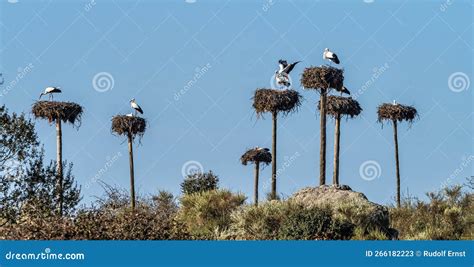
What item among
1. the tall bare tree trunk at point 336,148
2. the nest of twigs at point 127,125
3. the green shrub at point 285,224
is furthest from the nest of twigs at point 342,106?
the green shrub at point 285,224

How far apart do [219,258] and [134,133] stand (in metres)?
25.4

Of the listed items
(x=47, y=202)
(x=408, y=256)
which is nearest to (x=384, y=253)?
(x=408, y=256)

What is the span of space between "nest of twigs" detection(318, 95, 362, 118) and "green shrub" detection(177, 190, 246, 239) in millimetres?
10877

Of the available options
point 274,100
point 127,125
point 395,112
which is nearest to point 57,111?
point 127,125

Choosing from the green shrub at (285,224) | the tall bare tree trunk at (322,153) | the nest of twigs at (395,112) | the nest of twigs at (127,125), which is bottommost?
the green shrub at (285,224)

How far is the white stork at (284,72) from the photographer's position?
1218 inches

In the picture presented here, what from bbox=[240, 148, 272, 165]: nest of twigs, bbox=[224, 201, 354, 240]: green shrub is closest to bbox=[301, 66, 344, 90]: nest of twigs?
bbox=[240, 148, 272, 165]: nest of twigs

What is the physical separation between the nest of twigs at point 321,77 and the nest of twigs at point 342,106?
15.2ft

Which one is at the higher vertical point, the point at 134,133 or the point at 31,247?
the point at 134,133

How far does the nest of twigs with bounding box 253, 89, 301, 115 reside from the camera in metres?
33.6

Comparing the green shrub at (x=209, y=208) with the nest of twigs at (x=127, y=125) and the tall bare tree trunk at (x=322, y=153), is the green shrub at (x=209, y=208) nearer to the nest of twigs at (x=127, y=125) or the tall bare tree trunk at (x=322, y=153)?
the tall bare tree trunk at (x=322, y=153)

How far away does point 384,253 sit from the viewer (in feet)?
45.5

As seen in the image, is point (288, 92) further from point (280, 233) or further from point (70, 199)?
point (280, 233)

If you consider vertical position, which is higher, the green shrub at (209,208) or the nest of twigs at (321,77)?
the nest of twigs at (321,77)
